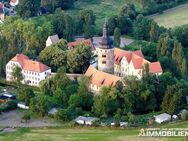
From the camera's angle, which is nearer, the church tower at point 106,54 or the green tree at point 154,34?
the church tower at point 106,54

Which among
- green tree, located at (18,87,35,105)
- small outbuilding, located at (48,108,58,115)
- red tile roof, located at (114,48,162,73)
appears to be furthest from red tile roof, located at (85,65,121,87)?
green tree, located at (18,87,35,105)

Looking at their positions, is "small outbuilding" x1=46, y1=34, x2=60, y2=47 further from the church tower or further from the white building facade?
the church tower

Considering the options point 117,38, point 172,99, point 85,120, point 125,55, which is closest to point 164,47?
point 125,55

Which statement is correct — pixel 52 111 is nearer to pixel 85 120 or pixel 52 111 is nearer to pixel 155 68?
pixel 85 120

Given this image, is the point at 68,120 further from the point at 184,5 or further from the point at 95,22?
the point at 184,5

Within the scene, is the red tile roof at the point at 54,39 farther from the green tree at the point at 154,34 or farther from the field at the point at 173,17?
the field at the point at 173,17

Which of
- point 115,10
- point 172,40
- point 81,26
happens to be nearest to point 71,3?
point 115,10

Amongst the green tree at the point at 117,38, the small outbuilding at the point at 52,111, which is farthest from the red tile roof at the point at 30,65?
the green tree at the point at 117,38
